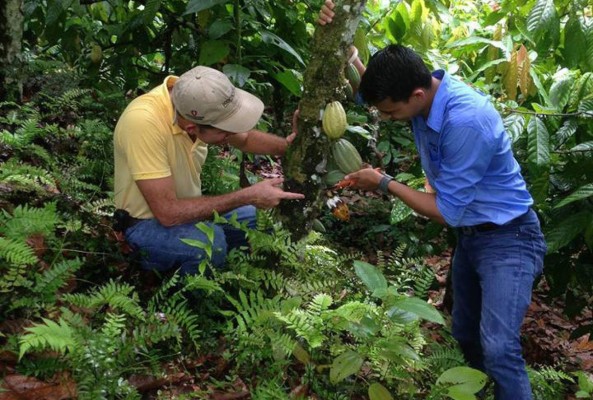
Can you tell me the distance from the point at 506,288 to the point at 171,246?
1669 millimetres

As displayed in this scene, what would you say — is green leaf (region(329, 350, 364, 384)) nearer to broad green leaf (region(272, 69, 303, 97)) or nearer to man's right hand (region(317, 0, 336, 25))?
man's right hand (region(317, 0, 336, 25))

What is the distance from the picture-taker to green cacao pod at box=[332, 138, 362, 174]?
2990 millimetres

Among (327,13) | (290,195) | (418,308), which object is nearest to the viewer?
(418,308)

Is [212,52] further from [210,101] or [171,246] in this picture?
[171,246]

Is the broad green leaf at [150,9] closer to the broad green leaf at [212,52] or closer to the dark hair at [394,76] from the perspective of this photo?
the broad green leaf at [212,52]

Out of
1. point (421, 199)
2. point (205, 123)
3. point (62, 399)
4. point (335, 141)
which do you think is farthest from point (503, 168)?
point (62, 399)

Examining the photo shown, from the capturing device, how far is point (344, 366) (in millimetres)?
2531

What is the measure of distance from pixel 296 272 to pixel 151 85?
1726 mm

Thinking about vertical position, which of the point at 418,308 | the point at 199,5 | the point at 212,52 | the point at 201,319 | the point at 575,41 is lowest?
the point at 201,319

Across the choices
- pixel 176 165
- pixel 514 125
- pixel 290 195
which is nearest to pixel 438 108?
pixel 514 125

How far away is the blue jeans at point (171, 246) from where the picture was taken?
309cm

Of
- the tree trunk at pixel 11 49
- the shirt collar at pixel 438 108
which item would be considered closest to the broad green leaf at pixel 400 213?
the shirt collar at pixel 438 108

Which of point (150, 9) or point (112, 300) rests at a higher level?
point (150, 9)

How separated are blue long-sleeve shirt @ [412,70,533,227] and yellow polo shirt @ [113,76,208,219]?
123 centimetres
